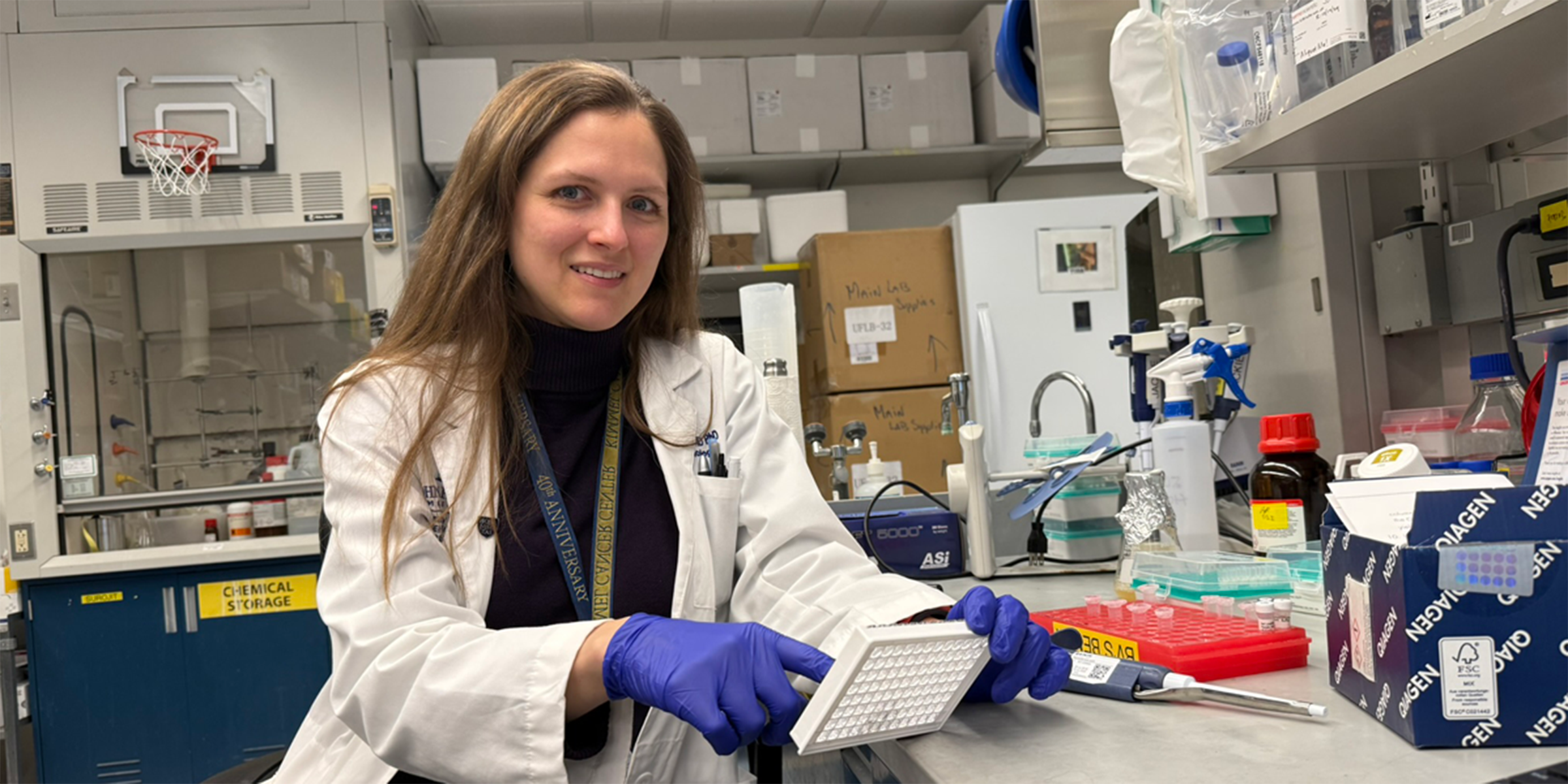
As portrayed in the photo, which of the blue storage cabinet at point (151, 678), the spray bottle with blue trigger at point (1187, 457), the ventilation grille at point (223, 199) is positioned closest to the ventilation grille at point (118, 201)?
the ventilation grille at point (223, 199)

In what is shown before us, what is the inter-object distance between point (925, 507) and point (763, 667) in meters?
0.83

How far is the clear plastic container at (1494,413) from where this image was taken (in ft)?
4.10

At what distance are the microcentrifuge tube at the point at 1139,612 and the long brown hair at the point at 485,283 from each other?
0.53m

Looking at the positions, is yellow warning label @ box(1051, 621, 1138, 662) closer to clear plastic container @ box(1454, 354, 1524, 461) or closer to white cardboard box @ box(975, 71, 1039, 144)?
clear plastic container @ box(1454, 354, 1524, 461)

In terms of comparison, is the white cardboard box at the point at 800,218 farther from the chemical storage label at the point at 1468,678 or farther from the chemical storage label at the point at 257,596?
the chemical storage label at the point at 1468,678

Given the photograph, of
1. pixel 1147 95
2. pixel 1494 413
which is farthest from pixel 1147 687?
pixel 1147 95

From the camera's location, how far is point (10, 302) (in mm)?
3152

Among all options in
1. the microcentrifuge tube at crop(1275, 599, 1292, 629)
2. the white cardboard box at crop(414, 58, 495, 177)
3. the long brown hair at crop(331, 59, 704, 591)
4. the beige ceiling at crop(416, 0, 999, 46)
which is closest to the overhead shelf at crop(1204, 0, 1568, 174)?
the microcentrifuge tube at crop(1275, 599, 1292, 629)

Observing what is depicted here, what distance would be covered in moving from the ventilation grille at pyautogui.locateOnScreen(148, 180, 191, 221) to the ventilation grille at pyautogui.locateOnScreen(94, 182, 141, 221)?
34 millimetres

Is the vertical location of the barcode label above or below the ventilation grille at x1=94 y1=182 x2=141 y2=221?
below

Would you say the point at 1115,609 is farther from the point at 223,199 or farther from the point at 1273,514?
the point at 223,199

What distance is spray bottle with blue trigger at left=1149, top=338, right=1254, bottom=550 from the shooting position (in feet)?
4.55

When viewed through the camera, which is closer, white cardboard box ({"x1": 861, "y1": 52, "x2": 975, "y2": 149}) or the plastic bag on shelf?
the plastic bag on shelf

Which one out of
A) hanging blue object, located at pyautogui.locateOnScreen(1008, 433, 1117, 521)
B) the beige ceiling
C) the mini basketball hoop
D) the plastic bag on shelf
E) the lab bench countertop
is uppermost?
the beige ceiling
